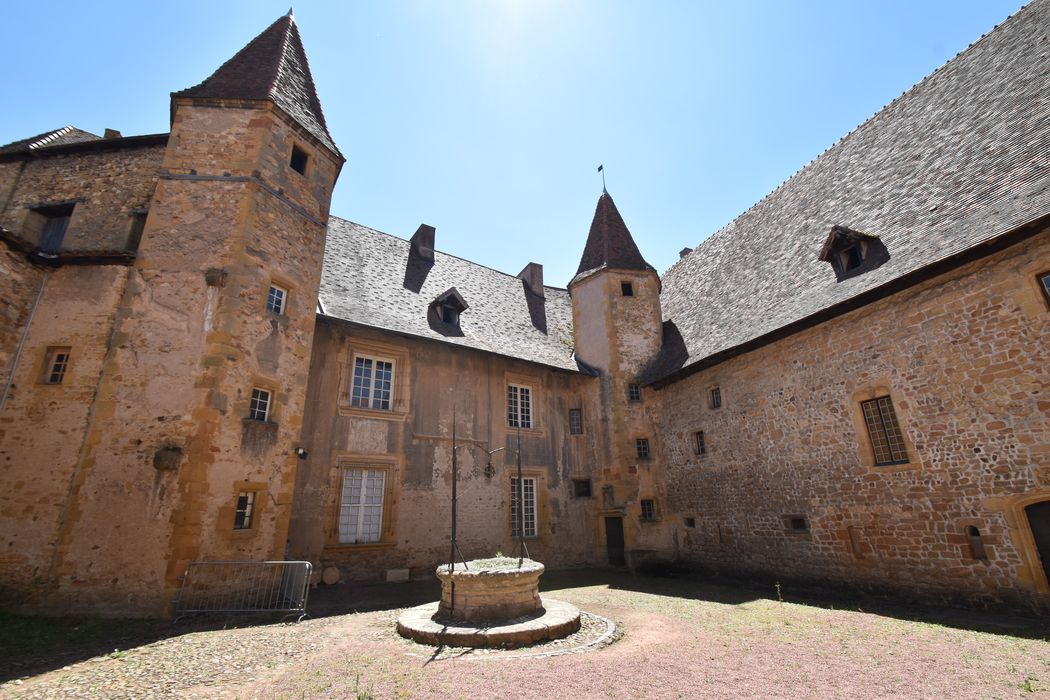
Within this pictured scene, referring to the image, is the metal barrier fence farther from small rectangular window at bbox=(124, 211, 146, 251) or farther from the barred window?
the barred window

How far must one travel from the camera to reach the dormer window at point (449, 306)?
14477 mm

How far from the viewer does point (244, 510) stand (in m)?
8.92

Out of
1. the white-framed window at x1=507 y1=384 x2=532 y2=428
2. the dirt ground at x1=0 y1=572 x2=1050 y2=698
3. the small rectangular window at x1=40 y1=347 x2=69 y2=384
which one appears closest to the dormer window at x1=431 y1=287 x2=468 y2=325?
the white-framed window at x1=507 y1=384 x2=532 y2=428

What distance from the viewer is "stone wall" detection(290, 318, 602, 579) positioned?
36.4 ft

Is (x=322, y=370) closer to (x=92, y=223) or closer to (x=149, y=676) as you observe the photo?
(x=92, y=223)

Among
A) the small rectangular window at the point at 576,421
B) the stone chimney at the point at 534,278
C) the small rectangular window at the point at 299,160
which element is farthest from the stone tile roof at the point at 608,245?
the small rectangular window at the point at 299,160

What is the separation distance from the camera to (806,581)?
1054cm

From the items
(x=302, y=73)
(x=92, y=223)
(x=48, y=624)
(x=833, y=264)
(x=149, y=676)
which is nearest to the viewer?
(x=149, y=676)

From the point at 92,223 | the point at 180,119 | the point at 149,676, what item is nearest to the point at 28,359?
the point at 92,223

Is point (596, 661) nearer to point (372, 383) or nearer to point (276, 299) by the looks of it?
point (372, 383)

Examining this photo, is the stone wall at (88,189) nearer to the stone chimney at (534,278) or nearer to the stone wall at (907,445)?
the stone chimney at (534,278)

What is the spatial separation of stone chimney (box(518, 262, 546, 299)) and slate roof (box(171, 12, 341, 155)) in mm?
9350

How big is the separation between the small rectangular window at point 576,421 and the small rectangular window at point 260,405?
9349mm

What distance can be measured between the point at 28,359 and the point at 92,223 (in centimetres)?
342
